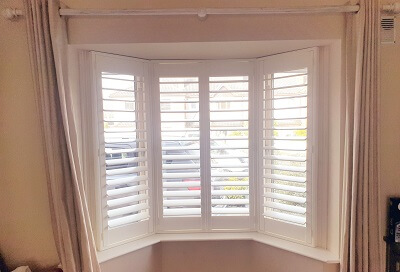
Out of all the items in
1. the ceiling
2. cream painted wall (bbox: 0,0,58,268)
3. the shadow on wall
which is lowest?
the shadow on wall

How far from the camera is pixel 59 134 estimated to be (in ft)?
5.50

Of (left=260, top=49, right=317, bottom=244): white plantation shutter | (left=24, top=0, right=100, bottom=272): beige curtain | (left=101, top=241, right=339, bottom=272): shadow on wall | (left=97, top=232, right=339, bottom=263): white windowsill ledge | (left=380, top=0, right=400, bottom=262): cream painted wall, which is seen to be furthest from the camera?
(left=101, top=241, right=339, bottom=272): shadow on wall

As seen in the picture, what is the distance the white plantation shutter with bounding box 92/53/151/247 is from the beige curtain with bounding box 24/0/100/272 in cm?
31

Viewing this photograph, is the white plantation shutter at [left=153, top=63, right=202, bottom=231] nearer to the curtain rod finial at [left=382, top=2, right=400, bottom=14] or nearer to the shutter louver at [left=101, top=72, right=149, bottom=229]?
the shutter louver at [left=101, top=72, right=149, bottom=229]

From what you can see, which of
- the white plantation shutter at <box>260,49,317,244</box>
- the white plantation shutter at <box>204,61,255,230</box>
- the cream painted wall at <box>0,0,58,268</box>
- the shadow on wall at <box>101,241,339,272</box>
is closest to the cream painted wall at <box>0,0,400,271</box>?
the cream painted wall at <box>0,0,58,268</box>

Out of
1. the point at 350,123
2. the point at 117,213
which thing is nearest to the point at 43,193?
the point at 117,213

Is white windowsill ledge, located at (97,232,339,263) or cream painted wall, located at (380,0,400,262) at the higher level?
cream painted wall, located at (380,0,400,262)

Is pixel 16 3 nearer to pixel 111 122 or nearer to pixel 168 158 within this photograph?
pixel 111 122

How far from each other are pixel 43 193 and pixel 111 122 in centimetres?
65

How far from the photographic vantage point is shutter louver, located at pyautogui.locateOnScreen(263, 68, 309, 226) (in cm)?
201

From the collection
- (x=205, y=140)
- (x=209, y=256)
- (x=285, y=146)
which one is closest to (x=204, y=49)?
(x=205, y=140)

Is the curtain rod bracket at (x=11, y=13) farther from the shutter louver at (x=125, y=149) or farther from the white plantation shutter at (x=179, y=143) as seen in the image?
the white plantation shutter at (x=179, y=143)

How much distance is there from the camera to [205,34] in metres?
1.77

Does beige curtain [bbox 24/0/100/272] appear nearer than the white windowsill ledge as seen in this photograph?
Yes
